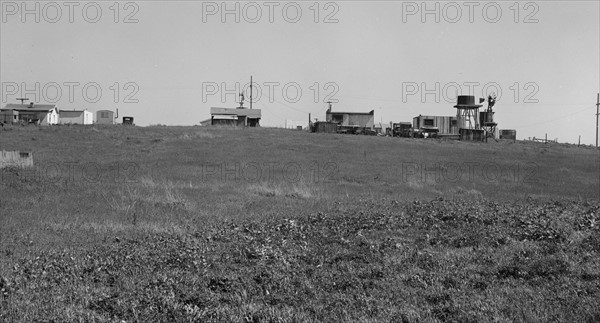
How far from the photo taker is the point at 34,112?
89.4m

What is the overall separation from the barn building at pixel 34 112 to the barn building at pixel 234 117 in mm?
29980

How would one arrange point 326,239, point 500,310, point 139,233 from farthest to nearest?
point 139,233 < point 326,239 < point 500,310

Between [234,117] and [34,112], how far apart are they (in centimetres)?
3709

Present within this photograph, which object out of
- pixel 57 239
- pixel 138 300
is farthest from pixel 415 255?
pixel 57 239

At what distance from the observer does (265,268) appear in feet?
27.1

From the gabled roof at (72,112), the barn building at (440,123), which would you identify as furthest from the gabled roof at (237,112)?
the barn building at (440,123)

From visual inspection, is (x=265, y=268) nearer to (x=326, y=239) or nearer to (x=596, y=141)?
(x=326, y=239)

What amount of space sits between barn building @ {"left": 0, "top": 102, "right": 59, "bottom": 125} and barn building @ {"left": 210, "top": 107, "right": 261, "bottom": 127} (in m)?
30.0

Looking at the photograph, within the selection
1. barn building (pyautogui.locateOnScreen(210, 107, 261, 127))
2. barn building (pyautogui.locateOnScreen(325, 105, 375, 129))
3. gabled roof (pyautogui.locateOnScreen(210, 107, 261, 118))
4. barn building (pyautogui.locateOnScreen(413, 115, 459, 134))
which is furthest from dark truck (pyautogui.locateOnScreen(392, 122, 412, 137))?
gabled roof (pyautogui.locateOnScreen(210, 107, 261, 118))

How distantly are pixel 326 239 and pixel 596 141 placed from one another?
90338mm

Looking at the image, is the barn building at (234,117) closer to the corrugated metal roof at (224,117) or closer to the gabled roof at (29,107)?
the corrugated metal roof at (224,117)

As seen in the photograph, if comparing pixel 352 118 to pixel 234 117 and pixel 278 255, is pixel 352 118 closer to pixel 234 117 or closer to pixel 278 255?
pixel 234 117

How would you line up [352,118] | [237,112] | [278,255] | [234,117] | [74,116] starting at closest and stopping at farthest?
[278,255], [352,118], [234,117], [237,112], [74,116]

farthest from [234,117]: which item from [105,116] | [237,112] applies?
[105,116]
